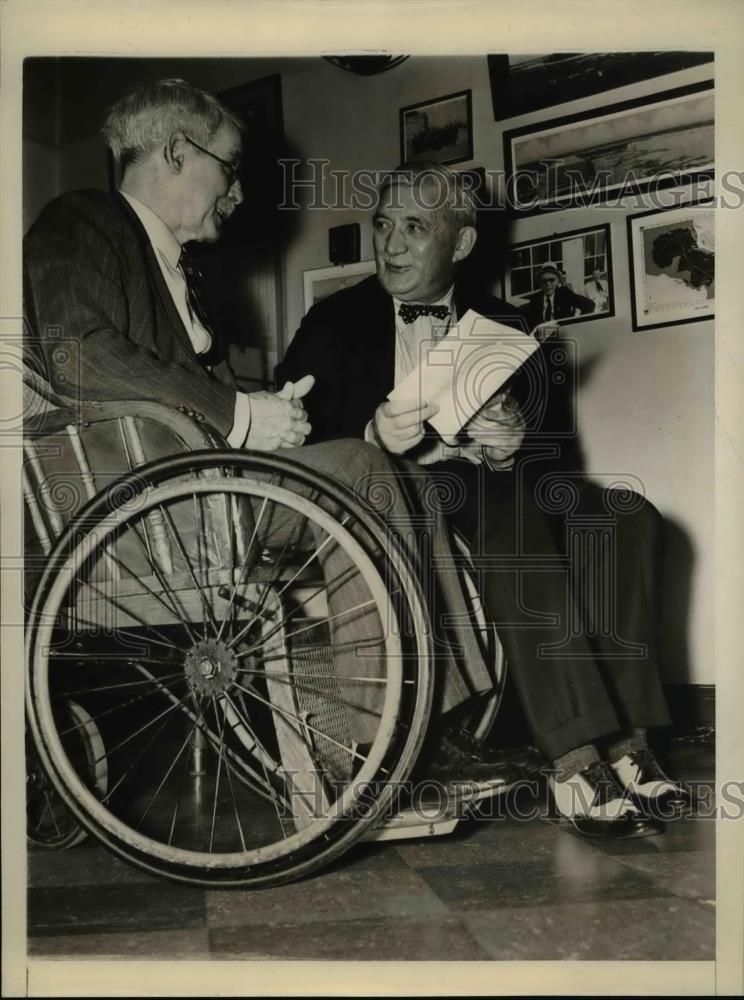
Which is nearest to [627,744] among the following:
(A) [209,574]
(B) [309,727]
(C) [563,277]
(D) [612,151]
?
(B) [309,727]

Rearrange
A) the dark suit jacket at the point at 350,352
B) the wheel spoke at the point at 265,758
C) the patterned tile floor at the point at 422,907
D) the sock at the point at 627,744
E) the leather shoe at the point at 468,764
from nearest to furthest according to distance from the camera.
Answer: the patterned tile floor at the point at 422,907
the wheel spoke at the point at 265,758
the leather shoe at the point at 468,764
the sock at the point at 627,744
the dark suit jacket at the point at 350,352

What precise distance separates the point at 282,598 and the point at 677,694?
809mm

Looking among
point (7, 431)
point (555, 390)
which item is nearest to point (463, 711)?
point (555, 390)

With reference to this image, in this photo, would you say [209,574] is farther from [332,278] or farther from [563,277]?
[563,277]

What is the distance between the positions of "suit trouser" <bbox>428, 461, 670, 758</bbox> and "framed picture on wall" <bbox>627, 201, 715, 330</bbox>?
394mm

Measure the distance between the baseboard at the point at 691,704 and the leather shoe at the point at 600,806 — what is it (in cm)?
19

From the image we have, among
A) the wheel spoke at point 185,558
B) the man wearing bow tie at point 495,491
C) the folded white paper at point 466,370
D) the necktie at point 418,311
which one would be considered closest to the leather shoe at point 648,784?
the man wearing bow tie at point 495,491

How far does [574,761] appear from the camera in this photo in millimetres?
1685

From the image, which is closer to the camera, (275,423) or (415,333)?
(275,423)

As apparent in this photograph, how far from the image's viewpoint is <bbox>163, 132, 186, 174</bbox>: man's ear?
→ 1.75 m

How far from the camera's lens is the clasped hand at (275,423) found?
1.69 meters

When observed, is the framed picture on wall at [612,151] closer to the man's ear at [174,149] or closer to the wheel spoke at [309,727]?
the man's ear at [174,149]

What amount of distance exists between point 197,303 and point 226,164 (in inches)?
10.7

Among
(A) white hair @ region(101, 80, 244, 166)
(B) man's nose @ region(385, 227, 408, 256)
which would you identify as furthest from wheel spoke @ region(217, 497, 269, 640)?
(A) white hair @ region(101, 80, 244, 166)
